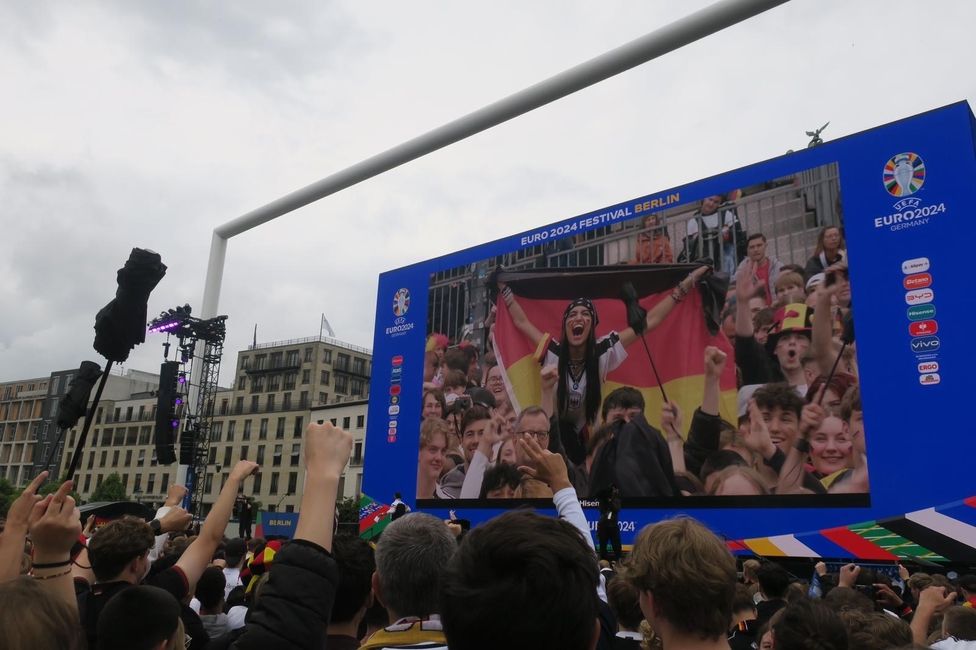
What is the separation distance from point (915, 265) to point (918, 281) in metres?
0.27

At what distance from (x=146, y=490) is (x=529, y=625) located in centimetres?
6954

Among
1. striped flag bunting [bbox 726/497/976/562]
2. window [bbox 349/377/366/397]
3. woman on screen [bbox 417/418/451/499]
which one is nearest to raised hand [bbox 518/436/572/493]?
striped flag bunting [bbox 726/497/976/562]

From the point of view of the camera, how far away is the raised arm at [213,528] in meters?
2.77

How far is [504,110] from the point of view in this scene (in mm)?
12422

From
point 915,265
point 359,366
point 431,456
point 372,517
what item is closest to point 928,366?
point 915,265

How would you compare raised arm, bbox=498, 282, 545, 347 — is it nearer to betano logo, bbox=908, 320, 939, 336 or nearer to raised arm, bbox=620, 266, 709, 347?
raised arm, bbox=620, 266, 709, 347

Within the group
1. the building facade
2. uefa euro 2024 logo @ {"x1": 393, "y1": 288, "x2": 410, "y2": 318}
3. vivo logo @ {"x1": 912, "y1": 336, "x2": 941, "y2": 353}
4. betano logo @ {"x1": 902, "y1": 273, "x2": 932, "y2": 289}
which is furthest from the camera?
the building facade

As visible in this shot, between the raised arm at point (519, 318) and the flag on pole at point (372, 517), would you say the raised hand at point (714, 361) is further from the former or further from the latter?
the flag on pole at point (372, 517)

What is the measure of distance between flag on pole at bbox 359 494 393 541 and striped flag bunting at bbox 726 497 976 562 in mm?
9420

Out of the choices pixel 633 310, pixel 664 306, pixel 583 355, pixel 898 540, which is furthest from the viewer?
pixel 583 355

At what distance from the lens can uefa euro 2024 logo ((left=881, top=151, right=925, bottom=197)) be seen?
11877mm

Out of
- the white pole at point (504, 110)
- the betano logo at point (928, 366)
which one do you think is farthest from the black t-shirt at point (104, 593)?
the betano logo at point (928, 366)

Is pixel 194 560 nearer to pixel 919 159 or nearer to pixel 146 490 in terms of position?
pixel 919 159

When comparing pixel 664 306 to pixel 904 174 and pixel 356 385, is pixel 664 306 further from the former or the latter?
pixel 356 385
